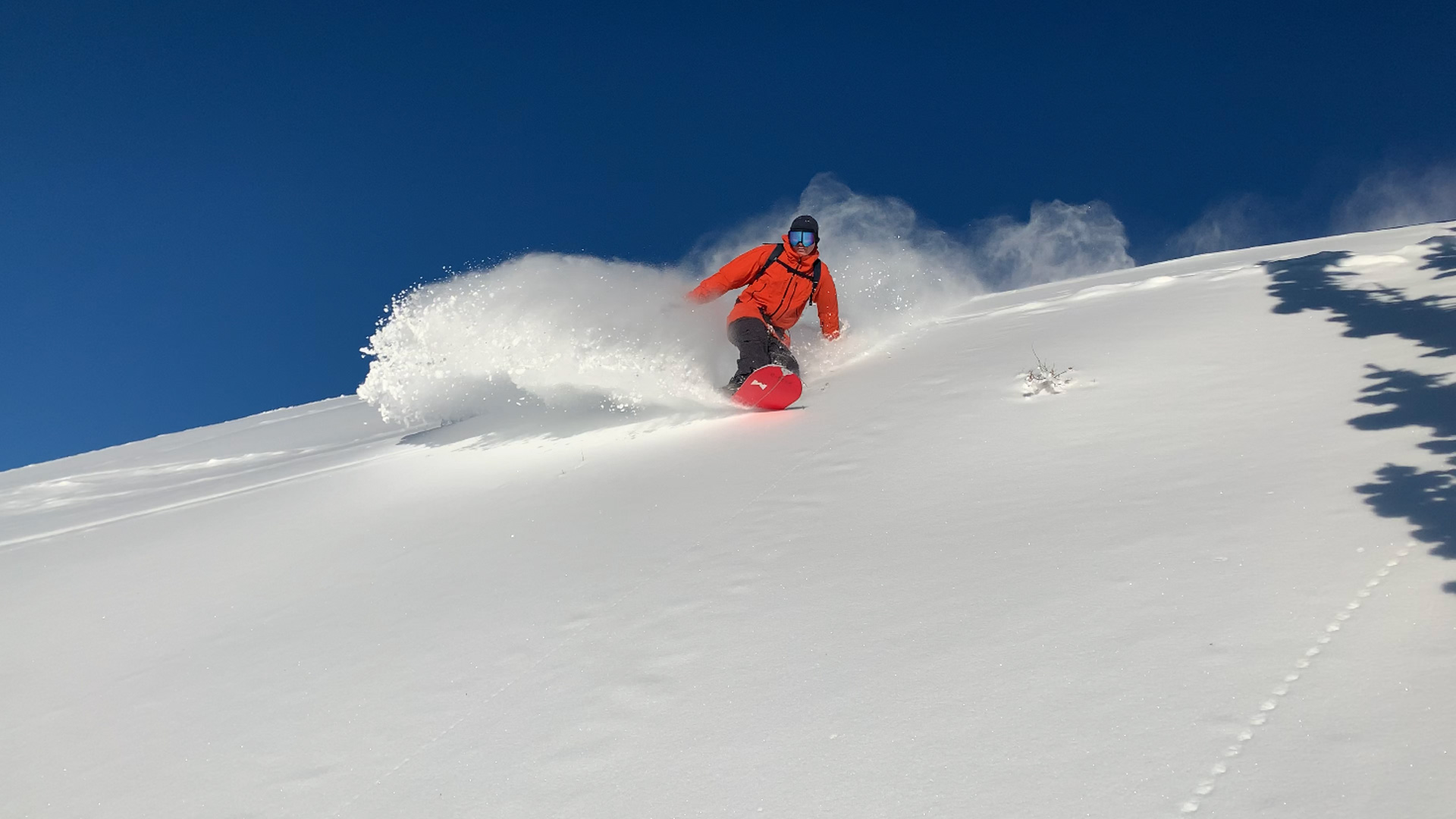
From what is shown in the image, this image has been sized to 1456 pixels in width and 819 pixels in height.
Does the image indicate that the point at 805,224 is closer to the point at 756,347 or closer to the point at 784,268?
the point at 784,268

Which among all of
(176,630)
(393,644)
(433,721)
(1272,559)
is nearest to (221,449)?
(176,630)

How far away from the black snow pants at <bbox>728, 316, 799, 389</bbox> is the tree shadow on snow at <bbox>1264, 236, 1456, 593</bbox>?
12.1 ft

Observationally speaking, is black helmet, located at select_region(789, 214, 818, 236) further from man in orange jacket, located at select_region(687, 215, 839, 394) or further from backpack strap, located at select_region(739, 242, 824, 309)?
backpack strap, located at select_region(739, 242, 824, 309)

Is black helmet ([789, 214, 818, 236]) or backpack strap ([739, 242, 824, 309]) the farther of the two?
backpack strap ([739, 242, 824, 309])

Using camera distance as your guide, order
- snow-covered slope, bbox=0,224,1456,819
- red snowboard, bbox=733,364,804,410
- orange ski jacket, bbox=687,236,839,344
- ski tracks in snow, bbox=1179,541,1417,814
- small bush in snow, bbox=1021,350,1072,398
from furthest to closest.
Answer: orange ski jacket, bbox=687,236,839,344
red snowboard, bbox=733,364,804,410
small bush in snow, bbox=1021,350,1072,398
snow-covered slope, bbox=0,224,1456,819
ski tracks in snow, bbox=1179,541,1417,814

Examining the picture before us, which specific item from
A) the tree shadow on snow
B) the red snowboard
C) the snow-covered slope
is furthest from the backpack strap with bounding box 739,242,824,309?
the tree shadow on snow

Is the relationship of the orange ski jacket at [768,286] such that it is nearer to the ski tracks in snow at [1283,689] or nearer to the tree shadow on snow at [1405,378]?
the tree shadow on snow at [1405,378]

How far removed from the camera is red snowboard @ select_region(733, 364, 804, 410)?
6.91m

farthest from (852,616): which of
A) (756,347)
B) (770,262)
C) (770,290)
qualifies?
(770,262)

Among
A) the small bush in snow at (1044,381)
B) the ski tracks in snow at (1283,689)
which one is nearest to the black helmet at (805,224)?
the small bush in snow at (1044,381)

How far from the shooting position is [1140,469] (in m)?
4.21

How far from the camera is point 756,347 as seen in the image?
25.1 ft

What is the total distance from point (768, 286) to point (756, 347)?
1.97 ft

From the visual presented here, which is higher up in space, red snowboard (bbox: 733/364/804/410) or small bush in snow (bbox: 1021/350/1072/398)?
red snowboard (bbox: 733/364/804/410)
